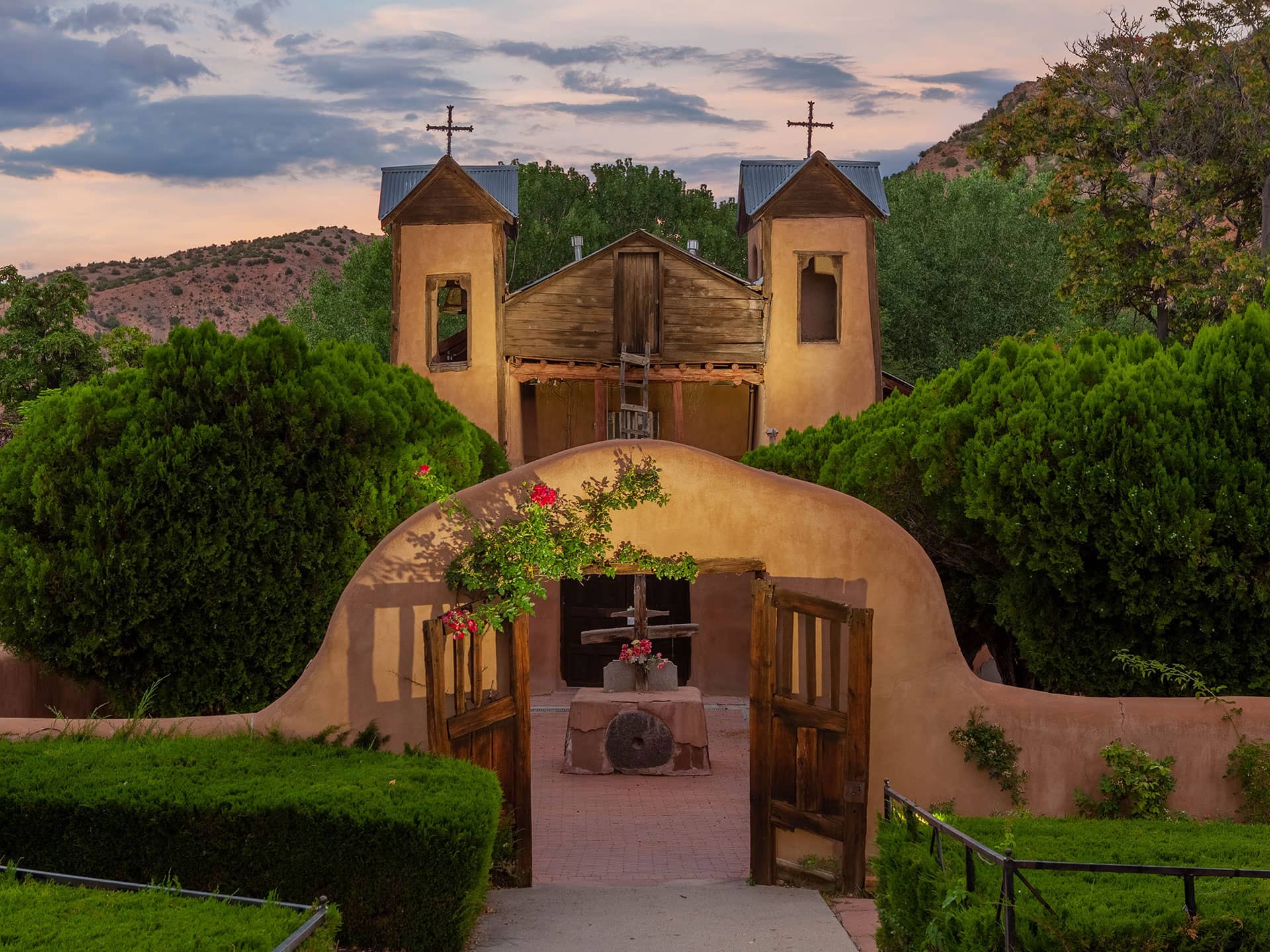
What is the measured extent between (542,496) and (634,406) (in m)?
14.3

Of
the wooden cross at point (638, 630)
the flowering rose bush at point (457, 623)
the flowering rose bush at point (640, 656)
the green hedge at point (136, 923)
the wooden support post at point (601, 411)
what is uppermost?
the wooden support post at point (601, 411)

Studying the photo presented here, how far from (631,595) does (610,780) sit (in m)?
8.59

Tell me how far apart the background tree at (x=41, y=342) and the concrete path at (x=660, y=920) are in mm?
21269

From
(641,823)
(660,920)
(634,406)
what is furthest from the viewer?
(634,406)

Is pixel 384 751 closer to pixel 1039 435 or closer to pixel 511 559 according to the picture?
pixel 511 559

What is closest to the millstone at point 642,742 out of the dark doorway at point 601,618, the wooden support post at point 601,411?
the dark doorway at point 601,618

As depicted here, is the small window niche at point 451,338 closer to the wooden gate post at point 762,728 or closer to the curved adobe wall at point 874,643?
the curved adobe wall at point 874,643

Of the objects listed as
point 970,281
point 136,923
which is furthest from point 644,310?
point 136,923

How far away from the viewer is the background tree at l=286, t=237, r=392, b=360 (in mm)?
35625

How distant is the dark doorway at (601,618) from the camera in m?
24.1

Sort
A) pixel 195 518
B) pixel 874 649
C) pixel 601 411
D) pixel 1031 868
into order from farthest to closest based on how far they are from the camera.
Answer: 1. pixel 601 411
2. pixel 195 518
3. pixel 874 649
4. pixel 1031 868

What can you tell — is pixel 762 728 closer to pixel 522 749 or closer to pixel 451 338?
pixel 522 749

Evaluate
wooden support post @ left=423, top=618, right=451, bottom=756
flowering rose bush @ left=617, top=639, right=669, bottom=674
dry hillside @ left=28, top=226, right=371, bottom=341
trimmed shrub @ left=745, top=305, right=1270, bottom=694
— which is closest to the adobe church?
flowering rose bush @ left=617, top=639, right=669, bottom=674

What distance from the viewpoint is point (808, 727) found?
10.1 metres
